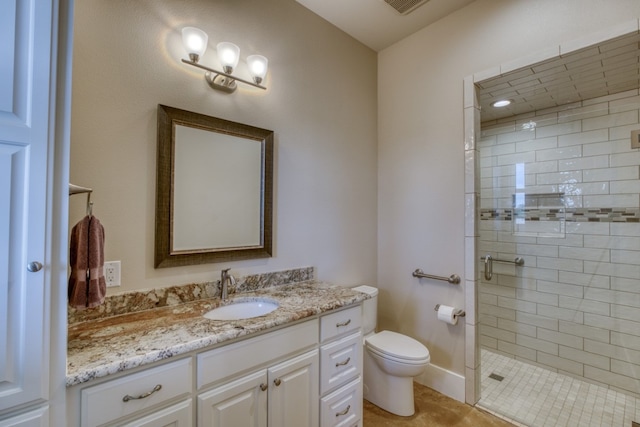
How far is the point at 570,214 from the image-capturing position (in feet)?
7.83

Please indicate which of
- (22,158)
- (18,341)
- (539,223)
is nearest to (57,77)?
(22,158)

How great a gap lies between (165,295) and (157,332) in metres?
0.37

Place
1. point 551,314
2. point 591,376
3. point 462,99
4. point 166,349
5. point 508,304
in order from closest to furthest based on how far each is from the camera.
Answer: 1. point 166,349
2. point 462,99
3. point 591,376
4. point 551,314
5. point 508,304

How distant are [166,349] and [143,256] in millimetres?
600

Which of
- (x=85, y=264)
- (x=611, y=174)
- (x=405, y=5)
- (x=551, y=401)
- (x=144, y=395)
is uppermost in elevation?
(x=405, y=5)

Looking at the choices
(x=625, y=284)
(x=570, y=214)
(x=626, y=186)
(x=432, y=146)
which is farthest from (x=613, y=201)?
(x=432, y=146)

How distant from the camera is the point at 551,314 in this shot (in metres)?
2.47

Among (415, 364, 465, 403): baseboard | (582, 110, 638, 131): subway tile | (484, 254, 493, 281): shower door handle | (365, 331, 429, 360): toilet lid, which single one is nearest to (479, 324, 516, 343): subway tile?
(484, 254, 493, 281): shower door handle

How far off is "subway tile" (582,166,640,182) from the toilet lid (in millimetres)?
1913

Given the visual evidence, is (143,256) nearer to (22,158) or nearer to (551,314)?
(22,158)

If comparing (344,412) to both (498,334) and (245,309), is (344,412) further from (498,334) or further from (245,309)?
(498,334)

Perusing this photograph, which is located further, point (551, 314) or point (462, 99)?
point (551, 314)

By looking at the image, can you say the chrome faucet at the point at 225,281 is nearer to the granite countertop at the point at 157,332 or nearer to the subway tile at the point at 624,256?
the granite countertop at the point at 157,332

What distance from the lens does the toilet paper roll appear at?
2.03 metres
